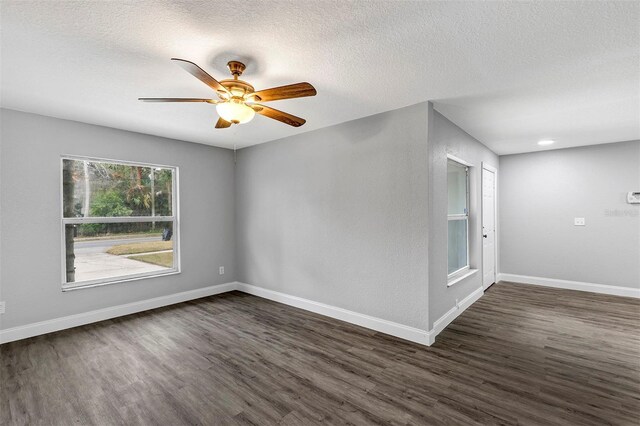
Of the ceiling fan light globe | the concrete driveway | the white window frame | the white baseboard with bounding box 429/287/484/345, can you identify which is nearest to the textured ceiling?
the ceiling fan light globe

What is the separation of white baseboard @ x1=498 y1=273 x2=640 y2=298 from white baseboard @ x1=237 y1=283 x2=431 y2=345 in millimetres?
3529

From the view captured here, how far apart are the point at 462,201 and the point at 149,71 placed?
4185 millimetres

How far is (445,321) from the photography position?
11.0 ft

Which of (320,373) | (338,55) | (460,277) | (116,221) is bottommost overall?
(320,373)

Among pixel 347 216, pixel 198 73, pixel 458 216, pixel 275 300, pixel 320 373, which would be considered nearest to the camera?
pixel 198 73

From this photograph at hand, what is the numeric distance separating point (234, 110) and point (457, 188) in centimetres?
339

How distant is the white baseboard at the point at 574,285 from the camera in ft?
14.9

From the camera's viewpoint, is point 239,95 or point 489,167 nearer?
point 239,95

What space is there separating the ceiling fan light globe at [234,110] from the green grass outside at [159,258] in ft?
9.90

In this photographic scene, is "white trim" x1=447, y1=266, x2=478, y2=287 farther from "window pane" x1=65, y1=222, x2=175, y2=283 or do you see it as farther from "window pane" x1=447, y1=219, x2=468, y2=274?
"window pane" x1=65, y1=222, x2=175, y2=283

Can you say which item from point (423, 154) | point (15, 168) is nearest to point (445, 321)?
point (423, 154)

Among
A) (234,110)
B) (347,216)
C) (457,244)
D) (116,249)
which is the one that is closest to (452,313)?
(457,244)

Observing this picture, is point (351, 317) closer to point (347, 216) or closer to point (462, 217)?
point (347, 216)

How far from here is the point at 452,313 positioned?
139 inches
